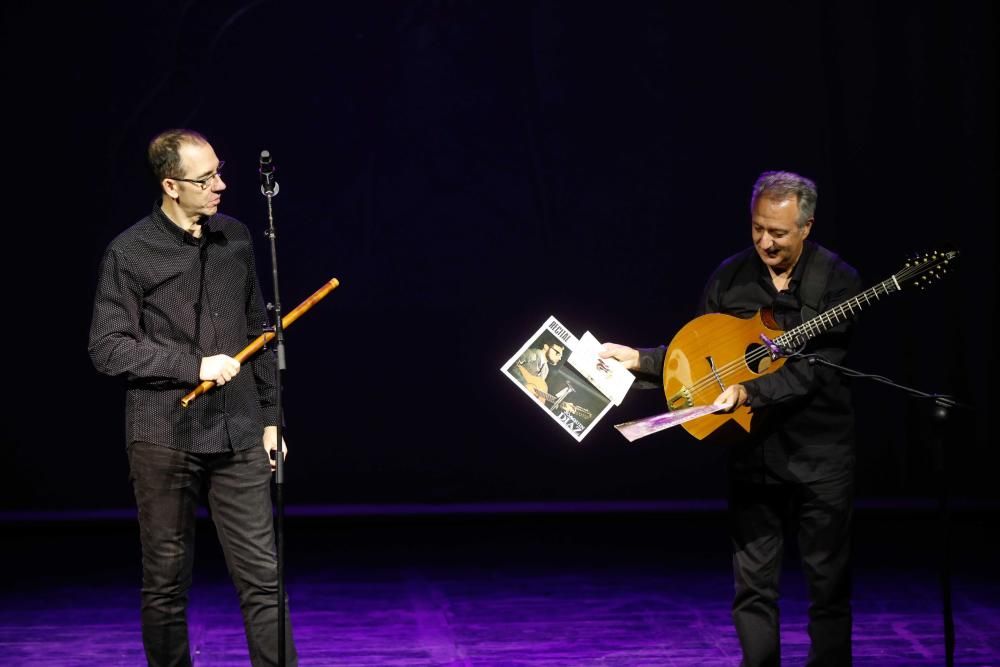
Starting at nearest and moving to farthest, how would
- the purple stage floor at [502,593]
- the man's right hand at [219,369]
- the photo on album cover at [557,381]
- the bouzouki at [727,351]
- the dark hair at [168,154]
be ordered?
the man's right hand at [219,369], the dark hair at [168,154], the bouzouki at [727,351], the photo on album cover at [557,381], the purple stage floor at [502,593]

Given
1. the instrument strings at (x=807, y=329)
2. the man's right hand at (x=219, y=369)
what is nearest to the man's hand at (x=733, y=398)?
the instrument strings at (x=807, y=329)

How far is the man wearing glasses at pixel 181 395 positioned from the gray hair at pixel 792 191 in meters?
1.53

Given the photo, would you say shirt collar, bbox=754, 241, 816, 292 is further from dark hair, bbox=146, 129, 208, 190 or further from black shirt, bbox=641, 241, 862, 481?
dark hair, bbox=146, 129, 208, 190

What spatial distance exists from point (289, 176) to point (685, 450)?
2.78 metres

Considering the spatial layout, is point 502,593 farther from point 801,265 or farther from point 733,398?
point 801,265

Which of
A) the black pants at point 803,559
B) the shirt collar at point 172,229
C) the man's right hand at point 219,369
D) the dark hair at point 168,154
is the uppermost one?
the dark hair at point 168,154

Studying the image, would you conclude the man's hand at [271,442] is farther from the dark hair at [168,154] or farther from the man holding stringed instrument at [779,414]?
the man holding stringed instrument at [779,414]

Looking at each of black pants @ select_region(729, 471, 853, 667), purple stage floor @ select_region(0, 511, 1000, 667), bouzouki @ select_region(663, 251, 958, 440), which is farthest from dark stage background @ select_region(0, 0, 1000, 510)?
black pants @ select_region(729, 471, 853, 667)

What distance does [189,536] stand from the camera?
127 inches

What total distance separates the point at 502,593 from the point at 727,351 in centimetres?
213

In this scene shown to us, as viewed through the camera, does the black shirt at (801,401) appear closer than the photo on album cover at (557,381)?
Yes

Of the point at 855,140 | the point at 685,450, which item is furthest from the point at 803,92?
the point at 685,450

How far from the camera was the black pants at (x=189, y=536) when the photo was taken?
3.16 m

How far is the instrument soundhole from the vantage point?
3400 millimetres
